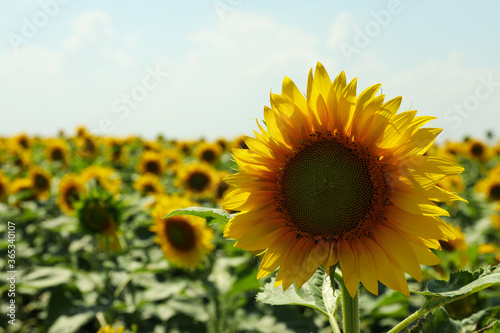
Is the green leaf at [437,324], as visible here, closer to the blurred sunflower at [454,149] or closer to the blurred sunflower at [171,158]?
→ the blurred sunflower at [171,158]

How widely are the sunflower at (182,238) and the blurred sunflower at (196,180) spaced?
6.69 ft

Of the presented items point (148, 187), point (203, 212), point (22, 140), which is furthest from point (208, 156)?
point (203, 212)

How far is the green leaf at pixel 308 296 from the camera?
4.55 ft

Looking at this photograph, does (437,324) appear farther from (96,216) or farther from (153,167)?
(153,167)

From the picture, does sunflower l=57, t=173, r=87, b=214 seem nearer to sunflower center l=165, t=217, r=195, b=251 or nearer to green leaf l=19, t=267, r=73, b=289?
green leaf l=19, t=267, r=73, b=289

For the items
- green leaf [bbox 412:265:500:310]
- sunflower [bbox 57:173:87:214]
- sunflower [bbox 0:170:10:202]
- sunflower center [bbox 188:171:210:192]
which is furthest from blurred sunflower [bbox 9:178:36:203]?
green leaf [bbox 412:265:500:310]

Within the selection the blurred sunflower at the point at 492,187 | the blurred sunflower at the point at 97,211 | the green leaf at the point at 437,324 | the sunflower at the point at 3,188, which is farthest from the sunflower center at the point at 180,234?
the blurred sunflower at the point at 492,187

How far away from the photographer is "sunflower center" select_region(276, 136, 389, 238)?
135 centimetres

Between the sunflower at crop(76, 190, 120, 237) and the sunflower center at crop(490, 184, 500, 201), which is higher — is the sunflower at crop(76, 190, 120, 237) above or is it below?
above

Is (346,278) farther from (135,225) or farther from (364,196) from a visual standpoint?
(135,225)

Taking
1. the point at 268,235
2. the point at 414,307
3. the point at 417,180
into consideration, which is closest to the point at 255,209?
the point at 268,235

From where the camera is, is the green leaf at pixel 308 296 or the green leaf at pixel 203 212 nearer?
the green leaf at pixel 203 212

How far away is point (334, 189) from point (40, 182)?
21.8 ft

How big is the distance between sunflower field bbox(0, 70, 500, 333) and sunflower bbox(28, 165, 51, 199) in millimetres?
19
